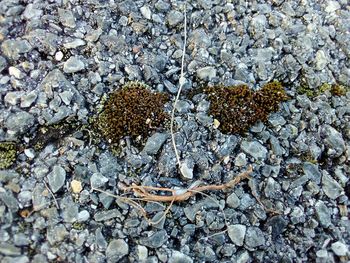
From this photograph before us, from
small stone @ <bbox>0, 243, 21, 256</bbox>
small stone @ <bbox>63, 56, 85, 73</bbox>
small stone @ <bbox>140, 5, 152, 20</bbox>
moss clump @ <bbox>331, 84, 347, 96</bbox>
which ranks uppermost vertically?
small stone @ <bbox>140, 5, 152, 20</bbox>

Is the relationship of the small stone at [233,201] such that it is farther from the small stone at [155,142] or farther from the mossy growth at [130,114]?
the mossy growth at [130,114]

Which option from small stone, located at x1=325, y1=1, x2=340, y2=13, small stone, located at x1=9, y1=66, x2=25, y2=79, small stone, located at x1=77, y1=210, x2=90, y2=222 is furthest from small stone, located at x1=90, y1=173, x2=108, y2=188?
small stone, located at x1=325, y1=1, x2=340, y2=13

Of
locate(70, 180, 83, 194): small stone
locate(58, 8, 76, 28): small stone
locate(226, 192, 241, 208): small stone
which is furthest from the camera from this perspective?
locate(58, 8, 76, 28): small stone

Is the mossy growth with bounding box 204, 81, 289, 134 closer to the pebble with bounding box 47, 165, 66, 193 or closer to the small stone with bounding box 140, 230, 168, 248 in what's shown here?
the small stone with bounding box 140, 230, 168, 248

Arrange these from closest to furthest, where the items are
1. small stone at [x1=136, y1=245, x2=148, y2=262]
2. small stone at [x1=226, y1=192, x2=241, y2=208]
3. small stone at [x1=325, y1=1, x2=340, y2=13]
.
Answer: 1. small stone at [x1=136, y1=245, x2=148, y2=262]
2. small stone at [x1=226, y1=192, x2=241, y2=208]
3. small stone at [x1=325, y1=1, x2=340, y2=13]

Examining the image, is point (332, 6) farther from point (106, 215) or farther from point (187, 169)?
point (106, 215)

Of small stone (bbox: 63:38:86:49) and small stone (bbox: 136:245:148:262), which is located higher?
small stone (bbox: 63:38:86:49)

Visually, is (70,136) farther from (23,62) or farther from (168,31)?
(168,31)
